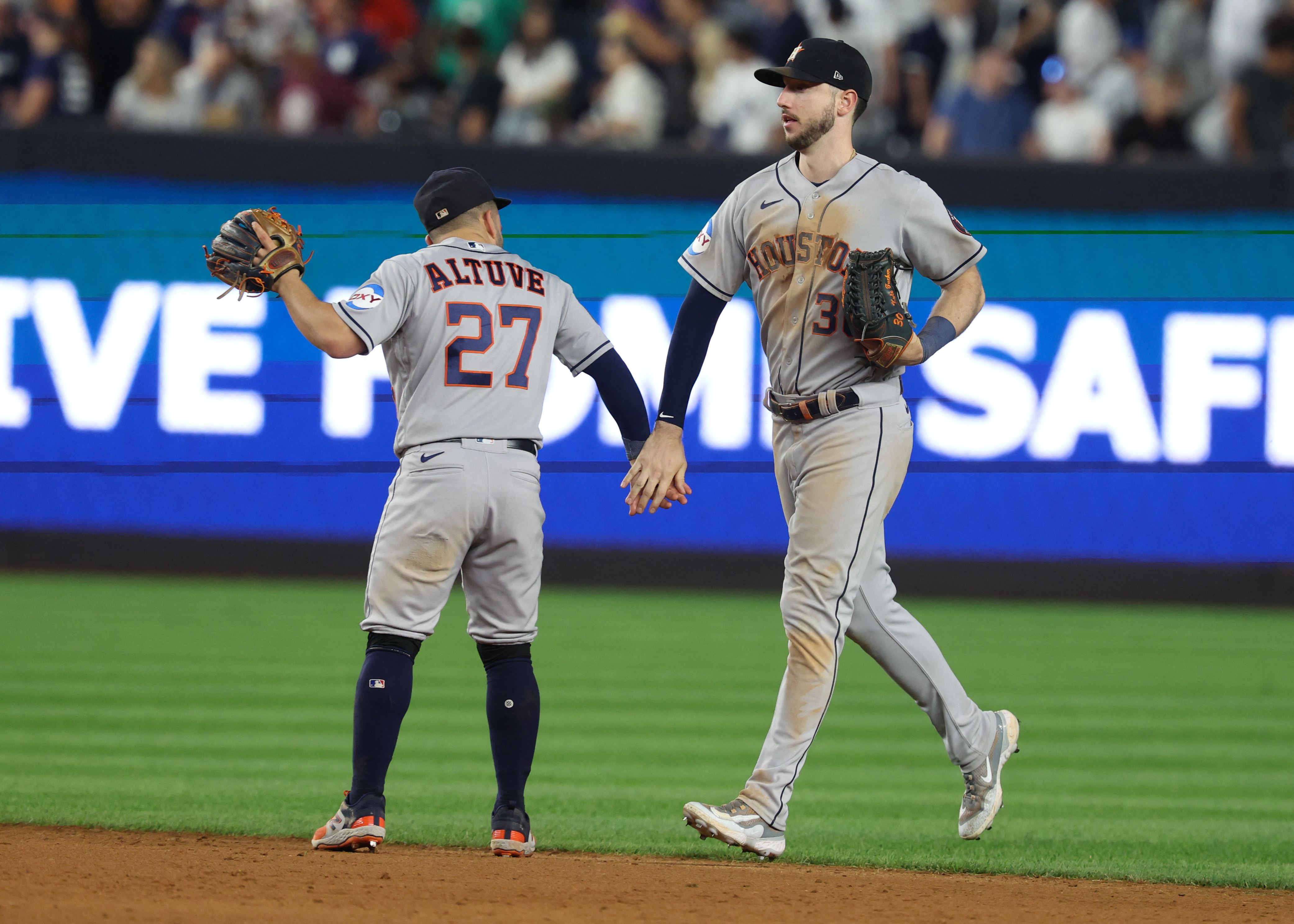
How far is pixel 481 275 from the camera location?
15.5 ft

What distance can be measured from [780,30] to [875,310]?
→ 27.8 ft

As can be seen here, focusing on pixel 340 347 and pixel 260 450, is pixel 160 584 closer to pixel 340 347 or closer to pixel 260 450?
pixel 260 450

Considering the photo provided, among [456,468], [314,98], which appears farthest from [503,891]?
[314,98]

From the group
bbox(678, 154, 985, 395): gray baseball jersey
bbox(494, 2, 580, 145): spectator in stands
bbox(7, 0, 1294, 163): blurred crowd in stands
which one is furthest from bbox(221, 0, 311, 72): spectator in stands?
bbox(678, 154, 985, 395): gray baseball jersey

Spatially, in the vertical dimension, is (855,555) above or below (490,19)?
below

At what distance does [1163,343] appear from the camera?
1110 cm

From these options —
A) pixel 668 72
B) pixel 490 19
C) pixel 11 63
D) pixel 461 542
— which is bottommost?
pixel 461 542

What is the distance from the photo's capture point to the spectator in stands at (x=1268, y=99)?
1166cm

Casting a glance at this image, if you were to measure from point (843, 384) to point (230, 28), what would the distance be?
9893 mm

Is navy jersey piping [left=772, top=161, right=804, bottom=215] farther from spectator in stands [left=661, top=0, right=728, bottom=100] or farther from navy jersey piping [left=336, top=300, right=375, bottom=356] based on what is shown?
spectator in stands [left=661, top=0, right=728, bottom=100]

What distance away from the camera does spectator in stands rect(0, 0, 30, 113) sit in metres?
13.1

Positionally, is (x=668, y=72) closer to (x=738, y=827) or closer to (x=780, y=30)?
(x=780, y=30)

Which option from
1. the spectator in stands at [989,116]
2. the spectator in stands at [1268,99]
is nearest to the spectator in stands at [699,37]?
the spectator in stands at [989,116]

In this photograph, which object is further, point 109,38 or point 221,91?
point 109,38
